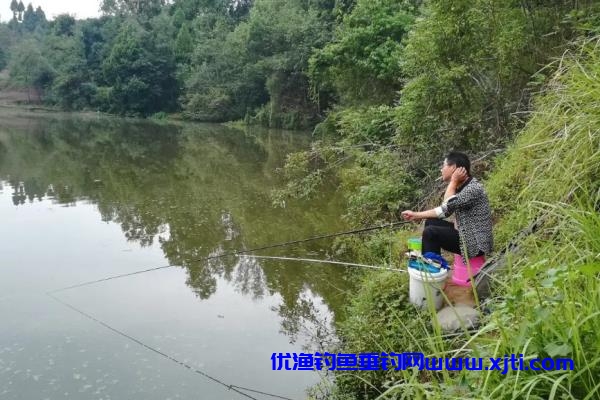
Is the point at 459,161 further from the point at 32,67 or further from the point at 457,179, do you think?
the point at 32,67

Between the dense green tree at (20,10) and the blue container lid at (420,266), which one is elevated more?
the dense green tree at (20,10)

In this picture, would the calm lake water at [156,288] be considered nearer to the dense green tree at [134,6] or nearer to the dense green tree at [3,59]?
the dense green tree at [134,6]

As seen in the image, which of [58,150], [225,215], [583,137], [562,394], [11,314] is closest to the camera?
[562,394]

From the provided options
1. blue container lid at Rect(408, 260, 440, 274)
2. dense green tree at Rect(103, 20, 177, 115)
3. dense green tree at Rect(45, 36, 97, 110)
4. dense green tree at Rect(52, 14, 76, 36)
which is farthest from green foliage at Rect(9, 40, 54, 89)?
blue container lid at Rect(408, 260, 440, 274)

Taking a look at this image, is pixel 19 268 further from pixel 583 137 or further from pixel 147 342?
pixel 583 137

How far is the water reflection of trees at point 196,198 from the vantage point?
21.2 feet

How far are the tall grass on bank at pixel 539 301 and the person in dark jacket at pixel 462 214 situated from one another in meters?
0.32

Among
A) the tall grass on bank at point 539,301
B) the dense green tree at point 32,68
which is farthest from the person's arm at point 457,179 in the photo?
the dense green tree at point 32,68

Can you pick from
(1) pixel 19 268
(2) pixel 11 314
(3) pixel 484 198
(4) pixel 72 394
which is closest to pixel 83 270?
(1) pixel 19 268

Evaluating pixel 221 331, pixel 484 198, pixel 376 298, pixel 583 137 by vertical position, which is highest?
pixel 583 137

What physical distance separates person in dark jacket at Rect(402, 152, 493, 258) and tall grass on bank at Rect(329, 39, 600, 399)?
0.32 m

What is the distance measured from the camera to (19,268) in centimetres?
692

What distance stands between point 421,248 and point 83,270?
4946mm

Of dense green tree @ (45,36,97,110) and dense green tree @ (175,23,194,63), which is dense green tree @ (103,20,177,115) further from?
dense green tree @ (45,36,97,110)
